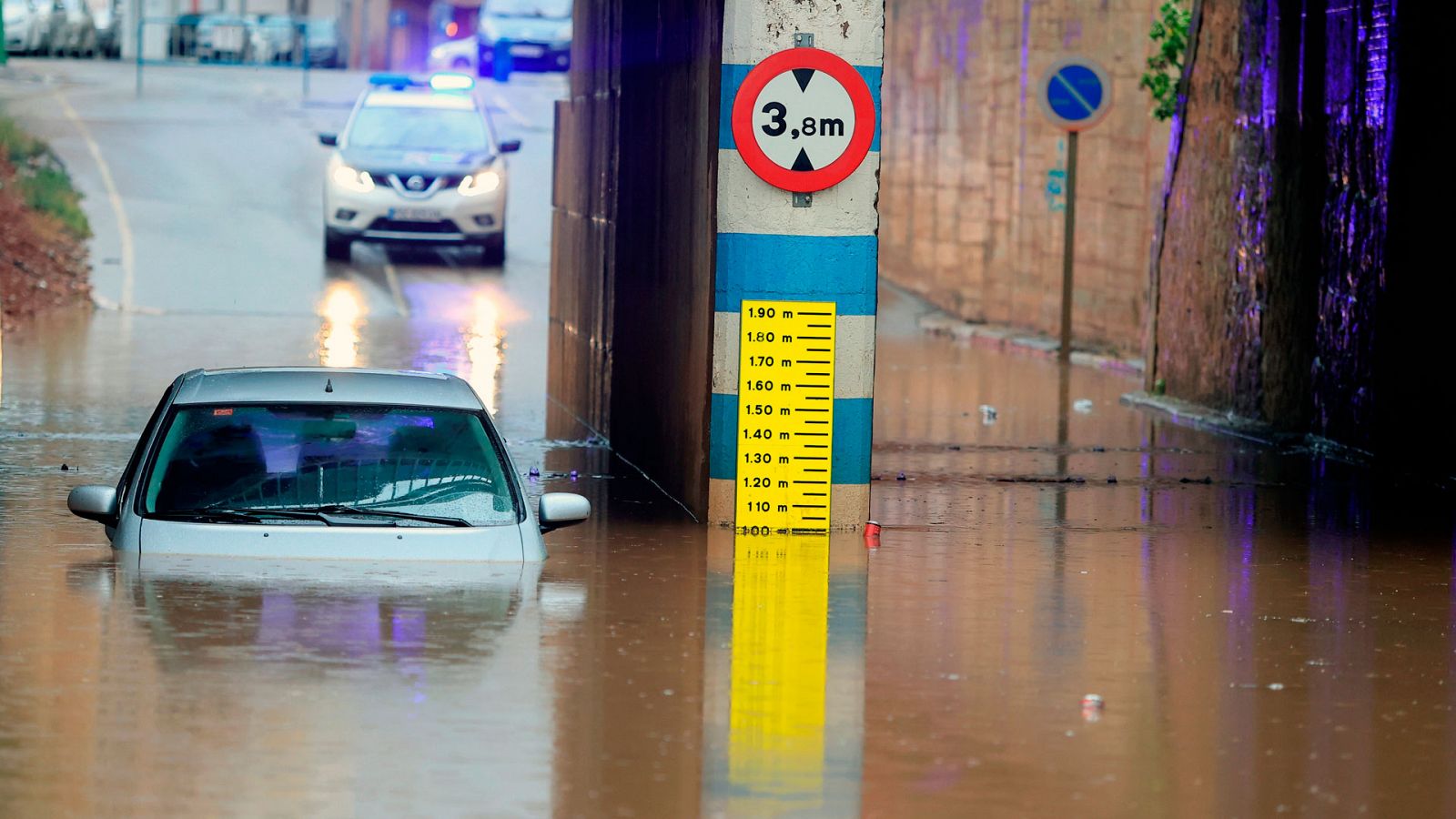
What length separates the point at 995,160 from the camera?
1075 inches

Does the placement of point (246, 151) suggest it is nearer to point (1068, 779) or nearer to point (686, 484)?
point (686, 484)

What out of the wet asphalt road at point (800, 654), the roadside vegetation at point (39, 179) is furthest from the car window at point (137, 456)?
the roadside vegetation at point (39, 179)

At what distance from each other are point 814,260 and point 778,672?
13.1 feet

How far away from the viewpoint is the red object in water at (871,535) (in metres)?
12.8

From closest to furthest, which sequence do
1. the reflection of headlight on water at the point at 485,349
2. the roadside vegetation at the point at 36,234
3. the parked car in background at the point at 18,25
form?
the reflection of headlight on water at the point at 485,349
the roadside vegetation at the point at 36,234
the parked car in background at the point at 18,25

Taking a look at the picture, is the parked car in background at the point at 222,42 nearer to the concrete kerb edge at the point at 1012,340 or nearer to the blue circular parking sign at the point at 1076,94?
the concrete kerb edge at the point at 1012,340

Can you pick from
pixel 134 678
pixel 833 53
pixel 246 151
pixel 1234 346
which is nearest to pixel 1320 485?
pixel 1234 346

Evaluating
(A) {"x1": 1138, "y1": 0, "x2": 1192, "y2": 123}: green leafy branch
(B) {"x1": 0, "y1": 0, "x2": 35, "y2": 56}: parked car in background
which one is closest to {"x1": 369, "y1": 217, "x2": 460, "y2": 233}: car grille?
(A) {"x1": 1138, "y1": 0, "x2": 1192, "y2": 123}: green leafy branch

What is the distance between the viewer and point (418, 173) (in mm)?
28406

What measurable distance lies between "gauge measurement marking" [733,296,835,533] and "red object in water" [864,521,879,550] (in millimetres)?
215

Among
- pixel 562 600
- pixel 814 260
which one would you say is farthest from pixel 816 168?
pixel 562 600

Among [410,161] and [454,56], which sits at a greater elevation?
[454,56]

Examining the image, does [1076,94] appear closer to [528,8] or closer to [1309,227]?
[1309,227]

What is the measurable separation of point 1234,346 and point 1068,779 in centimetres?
1190
